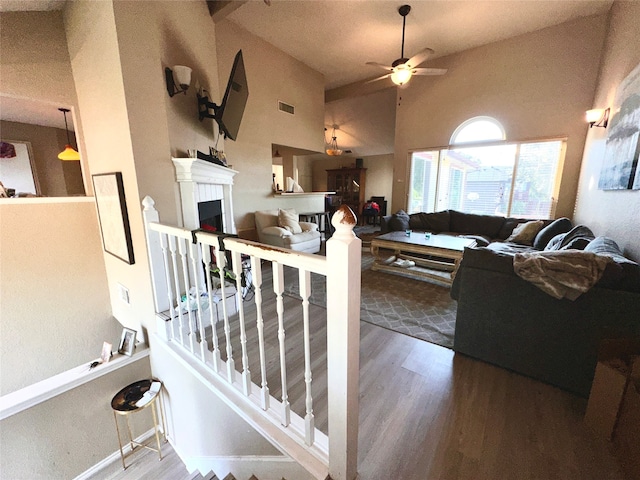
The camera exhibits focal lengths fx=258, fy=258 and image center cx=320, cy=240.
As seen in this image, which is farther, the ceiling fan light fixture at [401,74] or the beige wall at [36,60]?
the ceiling fan light fixture at [401,74]

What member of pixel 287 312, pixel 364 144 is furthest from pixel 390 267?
pixel 364 144

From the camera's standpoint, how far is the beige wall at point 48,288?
2.17 metres

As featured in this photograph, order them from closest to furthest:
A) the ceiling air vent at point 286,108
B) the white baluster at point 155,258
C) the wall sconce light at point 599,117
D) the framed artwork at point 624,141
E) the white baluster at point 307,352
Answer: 1. the white baluster at point 307,352
2. the white baluster at point 155,258
3. the framed artwork at point 624,141
4. the wall sconce light at point 599,117
5. the ceiling air vent at point 286,108

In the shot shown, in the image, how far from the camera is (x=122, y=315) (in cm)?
252

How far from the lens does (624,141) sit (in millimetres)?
2348

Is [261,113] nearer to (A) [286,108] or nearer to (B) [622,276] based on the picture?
(A) [286,108]

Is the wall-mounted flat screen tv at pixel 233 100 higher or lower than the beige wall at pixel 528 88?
lower

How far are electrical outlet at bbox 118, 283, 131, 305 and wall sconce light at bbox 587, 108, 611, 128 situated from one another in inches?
216

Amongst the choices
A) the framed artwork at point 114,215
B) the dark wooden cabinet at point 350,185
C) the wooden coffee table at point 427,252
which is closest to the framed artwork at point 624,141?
the wooden coffee table at point 427,252

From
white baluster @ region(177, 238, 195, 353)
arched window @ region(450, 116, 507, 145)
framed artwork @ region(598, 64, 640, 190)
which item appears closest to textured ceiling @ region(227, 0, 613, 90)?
arched window @ region(450, 116, 507, 145)

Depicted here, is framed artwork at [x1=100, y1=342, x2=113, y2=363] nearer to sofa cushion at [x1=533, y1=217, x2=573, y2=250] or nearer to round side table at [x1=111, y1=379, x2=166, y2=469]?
round side table at [x1=111, y1=379, x2=166, y2=469]

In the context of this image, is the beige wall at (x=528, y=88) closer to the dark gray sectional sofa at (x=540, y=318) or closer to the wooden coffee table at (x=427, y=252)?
the wooden coffee table at (x=427, y=252)

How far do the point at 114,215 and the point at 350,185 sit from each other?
26.1 feet

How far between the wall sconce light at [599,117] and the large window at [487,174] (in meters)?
0.83
